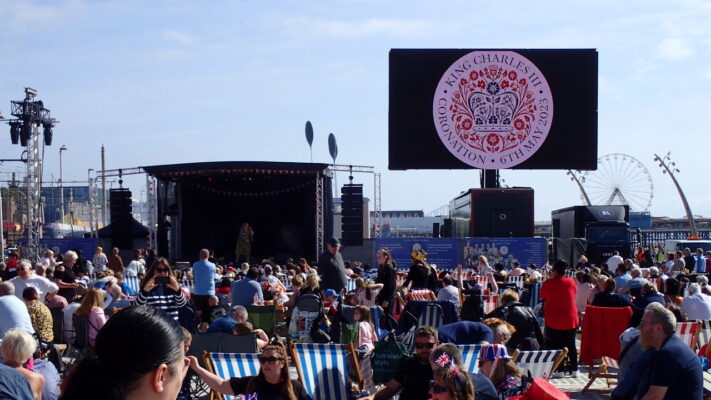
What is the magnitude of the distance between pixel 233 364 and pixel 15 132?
25.8 m

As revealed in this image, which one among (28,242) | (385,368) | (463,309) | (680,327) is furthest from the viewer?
(28,242)

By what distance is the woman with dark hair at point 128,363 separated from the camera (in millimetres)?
1802

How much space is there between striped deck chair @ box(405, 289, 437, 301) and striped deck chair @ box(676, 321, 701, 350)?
377 cm

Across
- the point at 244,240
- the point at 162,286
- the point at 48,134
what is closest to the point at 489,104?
the point at 244,240

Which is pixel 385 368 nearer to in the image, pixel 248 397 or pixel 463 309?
pixel 248 397

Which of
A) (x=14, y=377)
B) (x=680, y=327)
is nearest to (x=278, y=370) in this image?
(x=14, y=377)

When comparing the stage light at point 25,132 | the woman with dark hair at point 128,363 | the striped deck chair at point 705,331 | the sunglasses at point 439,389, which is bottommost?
the striped deck chair at point 705,331

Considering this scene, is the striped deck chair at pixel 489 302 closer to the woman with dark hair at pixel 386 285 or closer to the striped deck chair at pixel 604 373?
the woman with dark hair at pixel 386 285

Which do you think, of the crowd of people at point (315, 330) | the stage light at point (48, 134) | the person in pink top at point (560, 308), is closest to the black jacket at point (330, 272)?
the crowd of people at point (315, 330)

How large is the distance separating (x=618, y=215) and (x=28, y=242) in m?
20.5

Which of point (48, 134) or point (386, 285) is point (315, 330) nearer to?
point (386, 285)

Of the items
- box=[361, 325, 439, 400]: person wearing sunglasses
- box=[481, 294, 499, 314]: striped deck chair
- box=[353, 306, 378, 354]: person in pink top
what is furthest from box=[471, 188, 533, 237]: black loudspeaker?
box=[361, 325, 439, 400]: person wearing sunglasses

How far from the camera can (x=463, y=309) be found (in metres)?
11.1

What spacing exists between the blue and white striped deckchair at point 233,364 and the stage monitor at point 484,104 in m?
19.9
